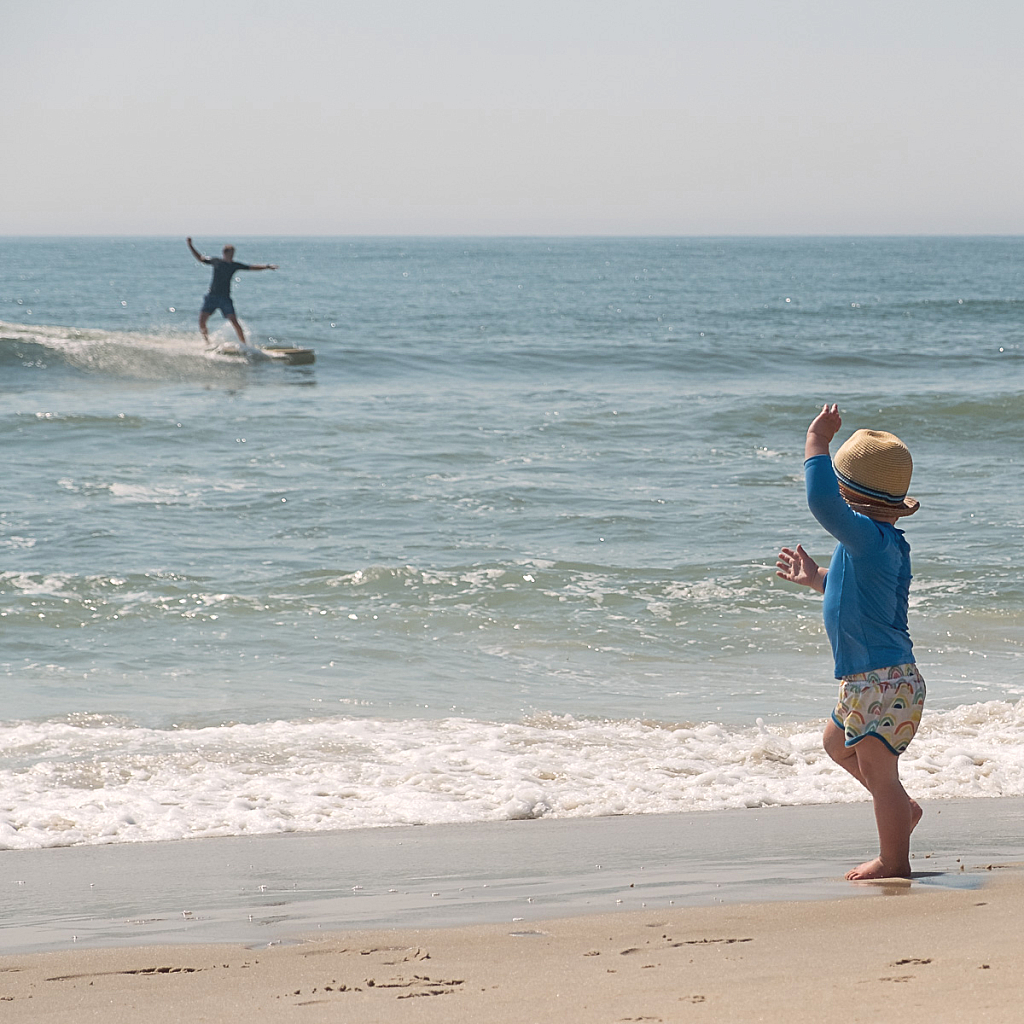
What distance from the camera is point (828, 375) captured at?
24172 mm

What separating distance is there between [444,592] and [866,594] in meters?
5.85

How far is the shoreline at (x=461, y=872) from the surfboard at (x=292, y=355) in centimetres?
1897

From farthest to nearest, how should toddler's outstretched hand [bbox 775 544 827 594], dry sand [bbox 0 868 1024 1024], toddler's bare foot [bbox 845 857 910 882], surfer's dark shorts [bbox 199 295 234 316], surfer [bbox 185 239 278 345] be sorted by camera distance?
1. surfer's dark shorts [bbox 199 295 234 316]
2. surfer [bbox 185 239 278 345]
3. toddler's bare foot [bbox 845 857 910 882]
4. toddler's outstretched hand [bbox 775 544 827 594]
5. dry sand [bbox 0 868 1024 1024]

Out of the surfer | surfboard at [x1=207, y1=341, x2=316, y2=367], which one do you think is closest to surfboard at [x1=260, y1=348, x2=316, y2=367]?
surfboard at [x1=207, y1=341, x2=316, y2=367]

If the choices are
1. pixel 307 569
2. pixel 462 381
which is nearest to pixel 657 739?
pixel 307 569

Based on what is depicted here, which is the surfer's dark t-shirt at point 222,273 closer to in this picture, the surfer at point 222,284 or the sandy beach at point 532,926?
the surfer at point 222,284

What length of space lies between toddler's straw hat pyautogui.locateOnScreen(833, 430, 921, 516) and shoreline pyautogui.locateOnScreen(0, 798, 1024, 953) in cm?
113

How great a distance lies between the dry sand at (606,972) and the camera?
259cm

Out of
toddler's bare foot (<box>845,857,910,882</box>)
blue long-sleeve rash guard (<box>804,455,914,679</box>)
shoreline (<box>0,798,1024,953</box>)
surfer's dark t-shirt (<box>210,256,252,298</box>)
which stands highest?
surfer's dark t-shirt (<box>210,256,252,298</box>)

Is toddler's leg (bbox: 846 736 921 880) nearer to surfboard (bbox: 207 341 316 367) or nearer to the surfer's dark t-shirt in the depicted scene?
the surfer's dark t-shirt

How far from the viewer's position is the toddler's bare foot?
146 inches

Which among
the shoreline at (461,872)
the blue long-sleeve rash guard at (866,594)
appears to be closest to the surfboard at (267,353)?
the shoreline at (461,872)

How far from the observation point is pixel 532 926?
3.37m

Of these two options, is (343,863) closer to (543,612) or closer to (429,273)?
(543,612)
